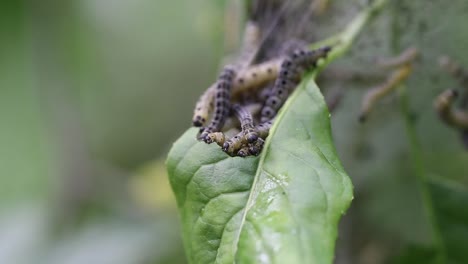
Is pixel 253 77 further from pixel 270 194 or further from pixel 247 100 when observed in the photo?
pixel 270 194

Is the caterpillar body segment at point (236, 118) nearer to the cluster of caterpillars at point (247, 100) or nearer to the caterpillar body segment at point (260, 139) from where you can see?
the cluster of caterpillars at point (247, 100)

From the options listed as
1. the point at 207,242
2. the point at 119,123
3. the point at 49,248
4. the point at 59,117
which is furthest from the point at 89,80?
the point at 207,242

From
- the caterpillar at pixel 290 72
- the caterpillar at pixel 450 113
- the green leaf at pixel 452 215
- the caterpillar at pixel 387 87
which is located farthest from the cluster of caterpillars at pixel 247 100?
the green leaf at pixel 452 215

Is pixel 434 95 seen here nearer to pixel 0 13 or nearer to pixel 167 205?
pixel 167 205

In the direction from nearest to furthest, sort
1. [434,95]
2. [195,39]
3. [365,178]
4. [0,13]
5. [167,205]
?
1. [434,95]
2. [365,178]
3. [167,205]
4. [0,13]
5. [195,39]

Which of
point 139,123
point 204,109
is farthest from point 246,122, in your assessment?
point 139,123

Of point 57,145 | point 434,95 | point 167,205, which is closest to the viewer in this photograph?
point 434,95
